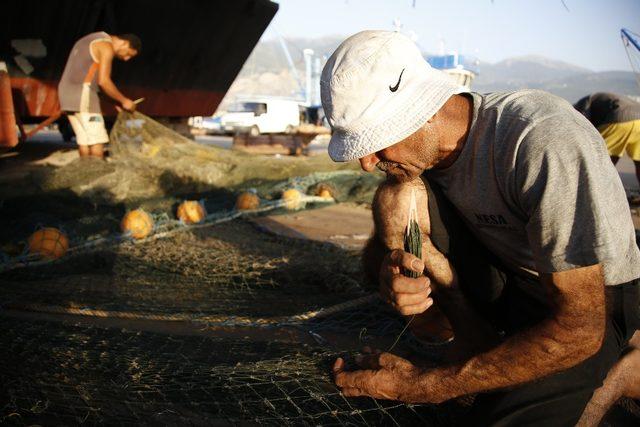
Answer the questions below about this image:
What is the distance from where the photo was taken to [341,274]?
323cm

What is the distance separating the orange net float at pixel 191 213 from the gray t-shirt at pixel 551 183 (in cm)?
350

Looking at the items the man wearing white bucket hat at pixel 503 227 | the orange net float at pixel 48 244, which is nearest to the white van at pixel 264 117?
the orange net float at pixel 48 244

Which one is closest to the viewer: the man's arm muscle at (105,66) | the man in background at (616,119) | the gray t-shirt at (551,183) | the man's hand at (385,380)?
the gray t-shirt at (551,183)

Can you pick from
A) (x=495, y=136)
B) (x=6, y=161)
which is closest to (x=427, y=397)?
(x=495, y=136)

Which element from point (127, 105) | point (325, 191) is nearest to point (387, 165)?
point (325, 191)

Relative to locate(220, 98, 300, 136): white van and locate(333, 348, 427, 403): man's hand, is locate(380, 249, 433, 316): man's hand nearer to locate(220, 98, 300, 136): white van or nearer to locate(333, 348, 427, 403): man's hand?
locate(333, 348, 427, 403): man's hand

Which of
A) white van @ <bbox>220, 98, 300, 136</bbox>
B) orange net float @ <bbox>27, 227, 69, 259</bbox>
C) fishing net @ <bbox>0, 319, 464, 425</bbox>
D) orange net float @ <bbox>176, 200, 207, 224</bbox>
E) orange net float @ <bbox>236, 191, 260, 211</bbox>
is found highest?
fishing net @ <bbox>0, 319, 464, 425</bbox>

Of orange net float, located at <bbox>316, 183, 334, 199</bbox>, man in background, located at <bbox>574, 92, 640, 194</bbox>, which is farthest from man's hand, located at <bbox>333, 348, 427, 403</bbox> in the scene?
man in background, located at <bbox>574, 92, 640, 194</bbox>

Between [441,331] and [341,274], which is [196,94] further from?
[441,331]

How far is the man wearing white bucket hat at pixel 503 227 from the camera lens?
1394 millimetres

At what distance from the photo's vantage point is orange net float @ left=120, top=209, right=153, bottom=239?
4.19 m

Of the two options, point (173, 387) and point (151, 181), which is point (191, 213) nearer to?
point (151, 181)

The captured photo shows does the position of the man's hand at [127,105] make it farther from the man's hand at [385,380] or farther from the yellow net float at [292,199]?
the man's hand at [385,380]

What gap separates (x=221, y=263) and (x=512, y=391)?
2.35 m
